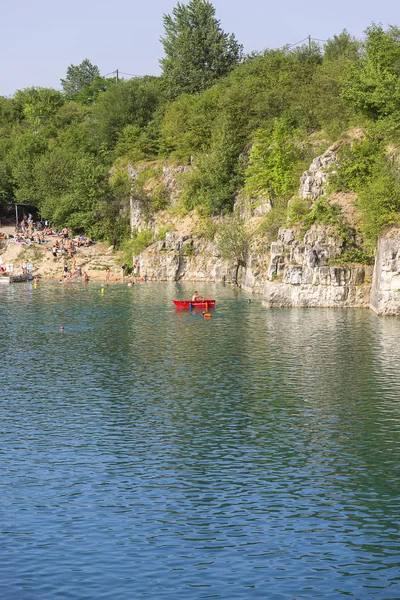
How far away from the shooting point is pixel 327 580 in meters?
26.1

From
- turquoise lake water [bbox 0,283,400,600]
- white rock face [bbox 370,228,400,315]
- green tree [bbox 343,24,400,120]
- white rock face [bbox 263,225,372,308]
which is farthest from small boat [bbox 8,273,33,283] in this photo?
white rock face [bbox 370,228,400,315]

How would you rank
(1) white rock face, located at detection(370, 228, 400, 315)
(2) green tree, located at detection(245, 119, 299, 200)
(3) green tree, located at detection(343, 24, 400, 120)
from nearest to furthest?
(1) white rock face, located at detection(370, 228, 400, 315) < (3) green tree, located at detection(343, 24, 400, 120) < (2) green tree, located at detection(245, 119, 299, 200)

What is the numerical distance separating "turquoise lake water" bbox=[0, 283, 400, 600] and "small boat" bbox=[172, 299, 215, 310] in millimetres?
17251

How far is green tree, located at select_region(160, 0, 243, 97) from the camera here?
15625 centimetres

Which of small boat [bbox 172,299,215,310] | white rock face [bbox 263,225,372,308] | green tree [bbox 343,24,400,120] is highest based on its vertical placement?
green tree [bbox 343,24,400,120]

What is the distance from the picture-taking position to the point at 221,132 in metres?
131

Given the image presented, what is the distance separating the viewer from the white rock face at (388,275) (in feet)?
265

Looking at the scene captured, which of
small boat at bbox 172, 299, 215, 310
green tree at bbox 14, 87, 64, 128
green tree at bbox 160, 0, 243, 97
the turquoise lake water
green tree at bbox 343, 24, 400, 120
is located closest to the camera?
the turquoise lake water

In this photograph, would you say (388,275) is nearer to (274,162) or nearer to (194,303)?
(194,303)

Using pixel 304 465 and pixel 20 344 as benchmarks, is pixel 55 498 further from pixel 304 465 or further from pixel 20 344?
pixel 20 344

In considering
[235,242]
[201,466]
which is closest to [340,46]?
[235,242]

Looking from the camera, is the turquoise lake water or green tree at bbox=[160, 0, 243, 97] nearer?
the turquoise lake water

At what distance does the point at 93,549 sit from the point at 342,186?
7148cm

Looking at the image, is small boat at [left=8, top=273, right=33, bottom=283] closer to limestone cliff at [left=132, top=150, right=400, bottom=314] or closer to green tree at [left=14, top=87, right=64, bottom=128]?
limestone cliff at [left=132, top=150, right=400, bottom=314]
